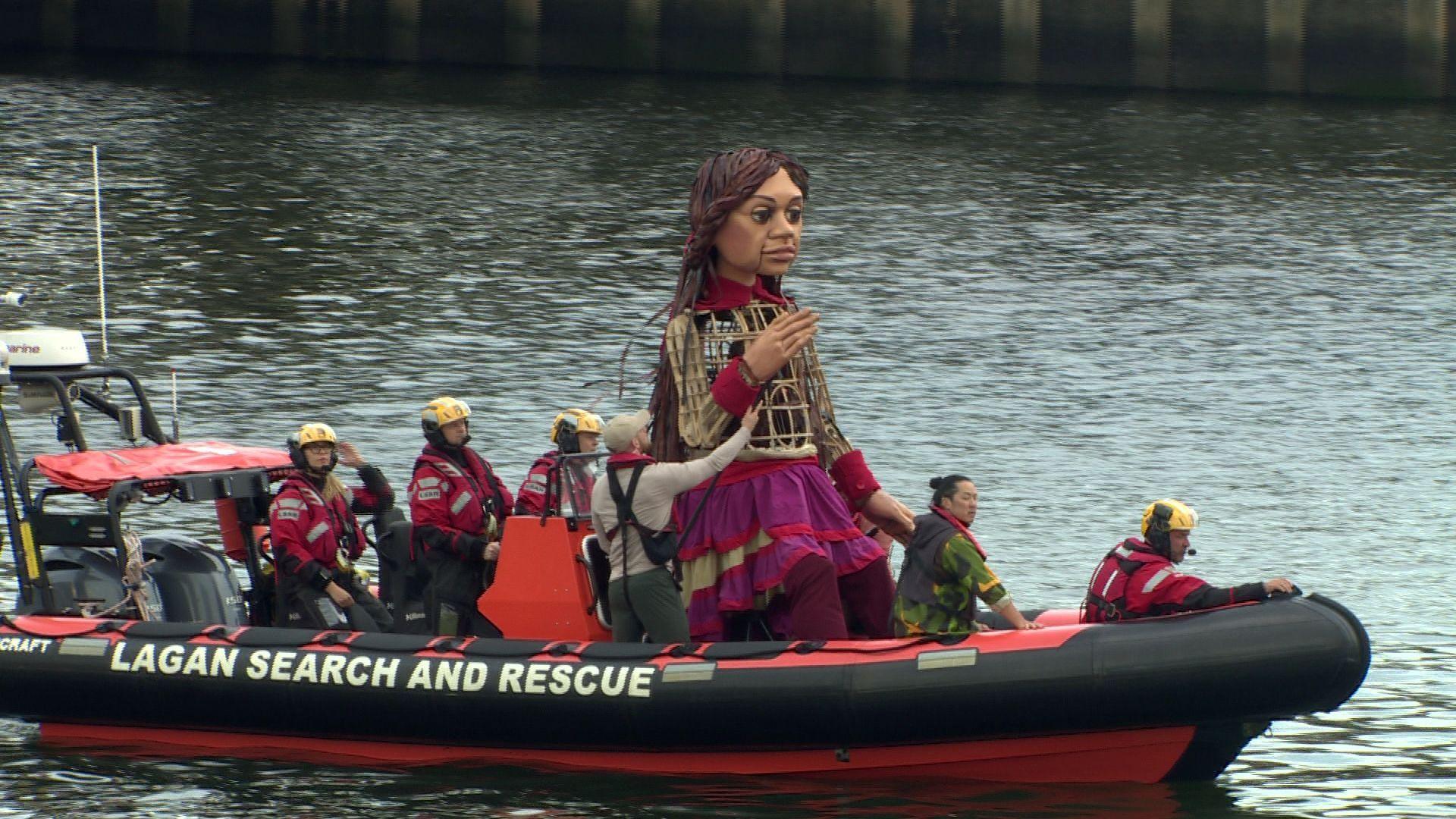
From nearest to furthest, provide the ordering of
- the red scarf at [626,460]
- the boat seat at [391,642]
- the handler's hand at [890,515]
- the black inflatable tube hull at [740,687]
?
the black inflatable tube hull at [740,687], the red scarf at [626,460], the handler's hand at [890,515], the boat seat at [391,642]

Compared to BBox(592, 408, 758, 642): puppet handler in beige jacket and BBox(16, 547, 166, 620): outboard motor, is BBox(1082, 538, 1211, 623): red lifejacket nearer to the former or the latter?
BBox(592, 408, 758, 642): puppet handler in beige jacket

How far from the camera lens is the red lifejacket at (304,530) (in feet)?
31.3

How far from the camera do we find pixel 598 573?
29.5ft

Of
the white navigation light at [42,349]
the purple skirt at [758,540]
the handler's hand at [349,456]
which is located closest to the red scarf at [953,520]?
the purple skirt at [758,540]

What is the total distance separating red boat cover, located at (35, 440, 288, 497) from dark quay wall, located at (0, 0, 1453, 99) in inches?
895

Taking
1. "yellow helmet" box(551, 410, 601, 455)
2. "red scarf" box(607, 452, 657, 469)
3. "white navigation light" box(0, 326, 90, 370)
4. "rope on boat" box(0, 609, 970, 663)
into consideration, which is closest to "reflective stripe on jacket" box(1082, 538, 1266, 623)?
"rope on boat" box(0, 609, 970, 663)

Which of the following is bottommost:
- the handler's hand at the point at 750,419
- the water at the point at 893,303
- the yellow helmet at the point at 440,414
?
the water at the point at 893,303

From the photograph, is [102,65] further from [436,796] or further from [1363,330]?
[436,796]

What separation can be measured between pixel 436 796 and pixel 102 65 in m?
25.9

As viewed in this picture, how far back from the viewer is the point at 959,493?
842 cm

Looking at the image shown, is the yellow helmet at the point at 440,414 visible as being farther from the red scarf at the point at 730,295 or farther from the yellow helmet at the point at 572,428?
the red scarf at the point at 730,295

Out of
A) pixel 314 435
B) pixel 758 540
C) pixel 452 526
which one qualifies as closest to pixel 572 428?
pixel 452 526

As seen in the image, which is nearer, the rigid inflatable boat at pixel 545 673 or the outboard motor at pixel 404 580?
the rigid inflatable boat at pixel 545 673

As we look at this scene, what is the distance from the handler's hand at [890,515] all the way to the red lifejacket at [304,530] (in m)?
2.34
